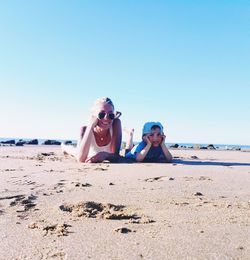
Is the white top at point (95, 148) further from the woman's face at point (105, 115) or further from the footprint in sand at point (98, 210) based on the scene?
the footprint in sand at point (98, 210)

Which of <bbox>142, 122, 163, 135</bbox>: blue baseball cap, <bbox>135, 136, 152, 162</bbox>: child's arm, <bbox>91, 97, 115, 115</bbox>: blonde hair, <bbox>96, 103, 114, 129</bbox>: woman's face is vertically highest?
<bbox>91, 97, 115, 115</bbox>: blonde hair

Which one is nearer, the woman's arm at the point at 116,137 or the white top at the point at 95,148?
the white top at the point at 95,148

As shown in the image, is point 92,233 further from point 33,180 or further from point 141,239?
Answer: point 33,180

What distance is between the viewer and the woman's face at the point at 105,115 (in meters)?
7.71

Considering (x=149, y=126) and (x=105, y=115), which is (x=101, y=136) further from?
(x=149, y=126)

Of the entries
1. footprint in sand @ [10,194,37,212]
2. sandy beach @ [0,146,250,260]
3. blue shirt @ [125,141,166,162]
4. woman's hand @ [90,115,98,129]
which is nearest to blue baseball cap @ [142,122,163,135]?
blue shirt @ [125,141,166,162]

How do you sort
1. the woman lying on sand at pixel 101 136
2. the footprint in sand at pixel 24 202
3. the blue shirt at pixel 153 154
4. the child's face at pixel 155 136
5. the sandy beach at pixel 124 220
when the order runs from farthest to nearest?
the blue shirt at pixel 153 154
the woman lying on sand at pixel 101 136
the child's face at pixel 155 136
the footprint in sand at pixel 24 202
the sandy beach at pixel 124 220

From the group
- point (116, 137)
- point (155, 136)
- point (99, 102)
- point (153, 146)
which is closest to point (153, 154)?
point (153, 146)

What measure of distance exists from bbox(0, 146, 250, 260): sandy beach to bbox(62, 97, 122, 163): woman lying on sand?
10.2 ft

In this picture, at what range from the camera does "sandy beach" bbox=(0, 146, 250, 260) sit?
2.02 meters

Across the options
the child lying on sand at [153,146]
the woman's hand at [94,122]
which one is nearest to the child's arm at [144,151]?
the child lying on sand at [153,146]

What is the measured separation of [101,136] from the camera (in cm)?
775

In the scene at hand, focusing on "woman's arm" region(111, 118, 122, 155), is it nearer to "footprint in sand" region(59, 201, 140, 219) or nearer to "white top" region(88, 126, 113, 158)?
"white top" region(88, 126, 113, 158)

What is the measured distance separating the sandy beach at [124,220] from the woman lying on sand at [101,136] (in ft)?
10.2
